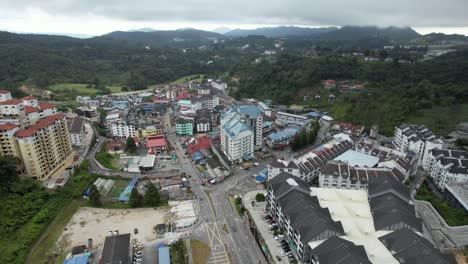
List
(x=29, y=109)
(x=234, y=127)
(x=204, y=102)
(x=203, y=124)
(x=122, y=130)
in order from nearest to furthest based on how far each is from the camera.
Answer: (x=29, y=109) → (x=234, y=127) → (x=122, y=130) → (x=203, y=124) → (x=204, y=102)

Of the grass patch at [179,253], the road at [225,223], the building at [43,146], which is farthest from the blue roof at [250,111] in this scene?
the building at [43,146]

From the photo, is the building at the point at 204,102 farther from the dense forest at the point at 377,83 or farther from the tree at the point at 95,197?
the tree at the point at 95,197

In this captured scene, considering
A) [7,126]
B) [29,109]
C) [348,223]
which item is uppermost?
[29,109]

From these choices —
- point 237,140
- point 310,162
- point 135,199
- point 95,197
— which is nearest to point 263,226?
point 310,162

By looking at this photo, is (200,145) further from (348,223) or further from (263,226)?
(348,223)

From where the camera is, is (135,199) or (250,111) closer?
(135,199)

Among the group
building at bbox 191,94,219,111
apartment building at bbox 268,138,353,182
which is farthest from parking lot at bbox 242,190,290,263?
building at bbox 191,94,219,111

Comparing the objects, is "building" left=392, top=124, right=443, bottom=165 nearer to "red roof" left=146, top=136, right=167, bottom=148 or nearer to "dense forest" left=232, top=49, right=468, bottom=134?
"dense forest" left=232, top=49, right=468, bottom=134
